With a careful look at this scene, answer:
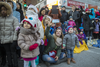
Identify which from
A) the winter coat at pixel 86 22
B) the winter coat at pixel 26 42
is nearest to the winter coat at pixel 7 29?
the winter coat at pixel 26 42

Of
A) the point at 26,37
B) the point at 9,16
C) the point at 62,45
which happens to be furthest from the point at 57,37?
the point at 9,16

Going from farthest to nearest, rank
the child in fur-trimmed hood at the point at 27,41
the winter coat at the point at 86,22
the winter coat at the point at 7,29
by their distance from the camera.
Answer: the winter coat at the point at 86,22 < the winter coat at the point at 7,29 < the child in fur-trimmed hood at the point at 27,41

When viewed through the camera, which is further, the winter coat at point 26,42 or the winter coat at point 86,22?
the winter coat at point 86,22

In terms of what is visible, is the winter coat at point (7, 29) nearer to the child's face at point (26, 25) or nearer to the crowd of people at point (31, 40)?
the crowd of people at point (31, 40)

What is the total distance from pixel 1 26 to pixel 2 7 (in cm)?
53

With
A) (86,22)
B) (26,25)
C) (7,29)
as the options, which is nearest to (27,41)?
(26,25)

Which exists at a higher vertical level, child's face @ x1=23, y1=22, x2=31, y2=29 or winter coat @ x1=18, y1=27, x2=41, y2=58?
child's face @ x1=23, y1=22, x2=31, y2=29

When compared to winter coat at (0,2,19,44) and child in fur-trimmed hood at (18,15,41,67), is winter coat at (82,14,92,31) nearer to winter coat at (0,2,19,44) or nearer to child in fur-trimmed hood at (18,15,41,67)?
child in fur-trimmed hood at (18,15,41,67)

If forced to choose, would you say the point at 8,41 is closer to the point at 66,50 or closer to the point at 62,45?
the point at 62,45

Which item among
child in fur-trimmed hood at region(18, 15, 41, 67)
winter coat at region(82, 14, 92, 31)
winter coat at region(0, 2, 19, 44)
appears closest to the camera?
child in fur-trimmed hood at region(18, 15, 41, 67)

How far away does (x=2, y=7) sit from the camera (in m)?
2.17

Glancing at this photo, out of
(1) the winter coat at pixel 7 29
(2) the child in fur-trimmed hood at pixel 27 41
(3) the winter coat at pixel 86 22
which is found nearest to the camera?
(2) the child in fur-trimmed hood at pixel 27 41

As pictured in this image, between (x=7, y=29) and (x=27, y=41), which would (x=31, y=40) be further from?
(x=7, y=29)

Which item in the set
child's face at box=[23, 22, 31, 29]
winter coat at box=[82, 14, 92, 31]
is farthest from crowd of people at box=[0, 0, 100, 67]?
winter coat at box=[82, 14, 92, 31]
